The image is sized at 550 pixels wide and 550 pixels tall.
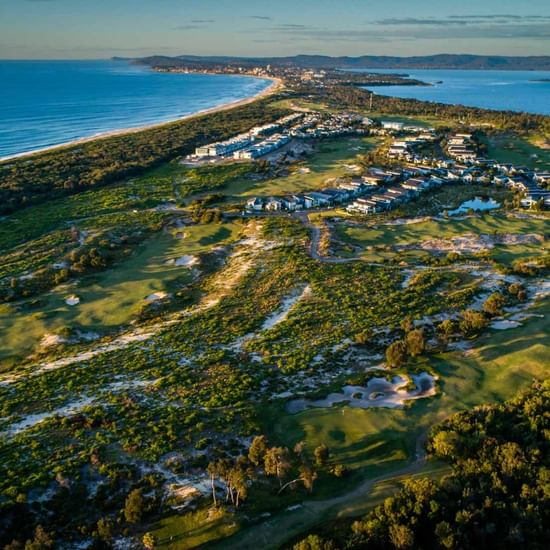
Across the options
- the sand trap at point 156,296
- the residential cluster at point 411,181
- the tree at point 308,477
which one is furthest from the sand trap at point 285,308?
the residential cluster at point 411,181

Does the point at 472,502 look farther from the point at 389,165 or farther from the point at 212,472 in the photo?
the point at 389,165

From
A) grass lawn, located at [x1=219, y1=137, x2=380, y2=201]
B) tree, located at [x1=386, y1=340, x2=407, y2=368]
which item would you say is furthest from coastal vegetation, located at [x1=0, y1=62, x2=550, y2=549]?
grass lawn, located at [x1=219, y1=137, x2=380, y2=201]

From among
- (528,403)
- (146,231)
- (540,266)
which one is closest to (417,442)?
(528,403)

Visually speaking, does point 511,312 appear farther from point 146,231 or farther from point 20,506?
point 146,231

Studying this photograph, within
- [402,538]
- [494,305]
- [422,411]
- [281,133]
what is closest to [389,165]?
[281,133]

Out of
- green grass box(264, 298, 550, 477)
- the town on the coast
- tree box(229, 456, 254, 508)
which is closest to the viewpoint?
tree box(229, 456, 254, 508)

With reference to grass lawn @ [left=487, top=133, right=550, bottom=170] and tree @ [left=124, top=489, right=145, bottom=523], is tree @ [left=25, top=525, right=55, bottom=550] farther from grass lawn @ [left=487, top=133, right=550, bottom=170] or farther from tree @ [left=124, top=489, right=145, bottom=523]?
grass lawn @ [left=487, top=133, right=550, bottom=170]
